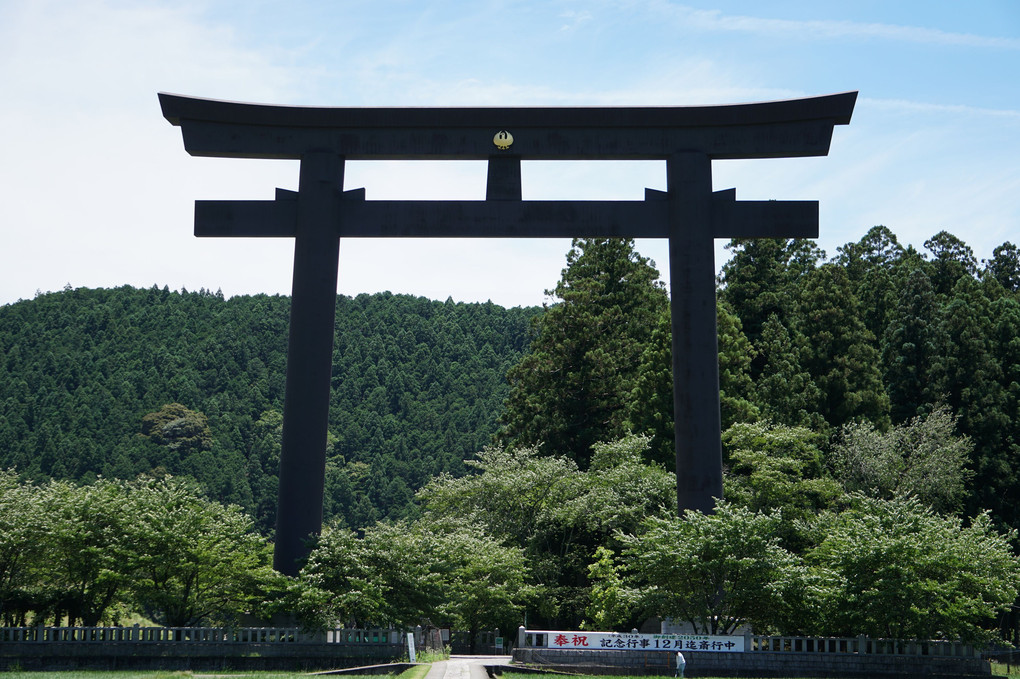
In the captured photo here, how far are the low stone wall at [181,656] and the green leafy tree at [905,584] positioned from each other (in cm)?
1160

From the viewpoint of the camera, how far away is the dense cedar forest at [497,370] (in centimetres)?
5188

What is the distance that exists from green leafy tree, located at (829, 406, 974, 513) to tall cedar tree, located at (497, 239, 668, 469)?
36.2 ft

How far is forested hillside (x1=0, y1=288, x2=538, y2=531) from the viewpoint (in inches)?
4660

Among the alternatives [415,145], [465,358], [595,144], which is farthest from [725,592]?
[465,358]

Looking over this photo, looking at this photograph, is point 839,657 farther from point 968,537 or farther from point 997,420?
point 997,420

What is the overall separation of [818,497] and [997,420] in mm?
14069

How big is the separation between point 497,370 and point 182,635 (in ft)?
382

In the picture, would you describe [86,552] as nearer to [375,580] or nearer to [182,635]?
[182,635]

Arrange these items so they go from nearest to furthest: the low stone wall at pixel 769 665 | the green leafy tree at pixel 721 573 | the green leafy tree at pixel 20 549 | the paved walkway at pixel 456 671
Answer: the paved walkway at pixel 456 671, the low stone wall at pixel 769 665, the green leafy tree at pixel 721 573, the green leafy tree at pixel 20 549

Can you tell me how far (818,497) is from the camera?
41000 mm

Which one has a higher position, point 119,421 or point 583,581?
point 119,421

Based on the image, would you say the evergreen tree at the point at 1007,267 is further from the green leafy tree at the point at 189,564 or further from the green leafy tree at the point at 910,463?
the green leafy tree at the point at 189,564

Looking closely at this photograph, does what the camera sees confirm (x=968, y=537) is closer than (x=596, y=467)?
Yes

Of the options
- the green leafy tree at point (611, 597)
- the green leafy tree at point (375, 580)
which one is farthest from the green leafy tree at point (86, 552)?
the green leafy tree at point (611, 597)
